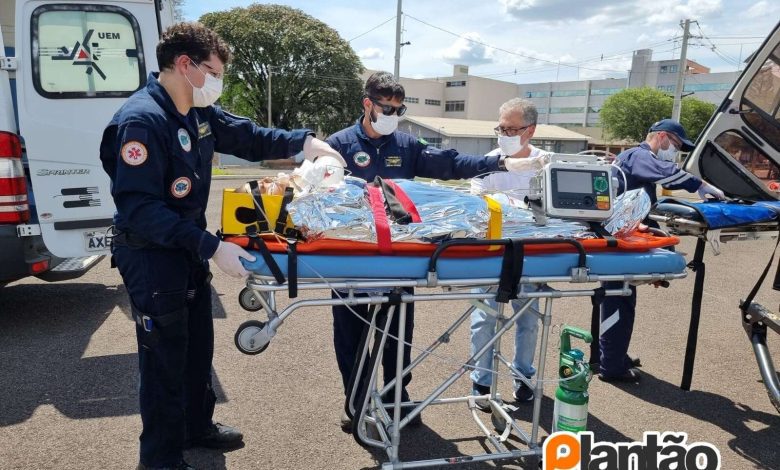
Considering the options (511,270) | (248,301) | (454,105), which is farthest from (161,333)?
(454,105)

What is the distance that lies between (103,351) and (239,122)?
2.43 m

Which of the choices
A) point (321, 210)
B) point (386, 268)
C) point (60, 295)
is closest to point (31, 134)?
point (60, 295)

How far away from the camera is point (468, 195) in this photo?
2637 mm

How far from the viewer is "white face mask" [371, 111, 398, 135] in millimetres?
3217

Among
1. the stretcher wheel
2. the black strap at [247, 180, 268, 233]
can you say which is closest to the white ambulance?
the black strap at [247, 180, 268, 233]

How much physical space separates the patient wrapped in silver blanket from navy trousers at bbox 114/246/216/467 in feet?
2.13

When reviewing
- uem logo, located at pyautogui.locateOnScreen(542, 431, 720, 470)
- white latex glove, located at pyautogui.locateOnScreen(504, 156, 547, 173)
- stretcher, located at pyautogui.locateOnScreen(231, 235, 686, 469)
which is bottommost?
uem logo, located at pyautogui.locateOnScreen(542, 431, 720, 470)

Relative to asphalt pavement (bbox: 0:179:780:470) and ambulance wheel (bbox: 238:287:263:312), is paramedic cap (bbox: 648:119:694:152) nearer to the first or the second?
asphalt pavement (bbox: 0:179:780:470)

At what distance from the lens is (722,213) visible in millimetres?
3072

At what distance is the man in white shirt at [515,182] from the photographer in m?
3.14

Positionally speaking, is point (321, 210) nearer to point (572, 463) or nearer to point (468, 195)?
point (468, 195)

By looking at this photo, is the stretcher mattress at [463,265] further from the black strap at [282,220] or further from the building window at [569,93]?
the building window at [569,93]

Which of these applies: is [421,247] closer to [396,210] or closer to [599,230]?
[396,210]

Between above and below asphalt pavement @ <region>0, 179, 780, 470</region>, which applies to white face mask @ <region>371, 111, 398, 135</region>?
above
